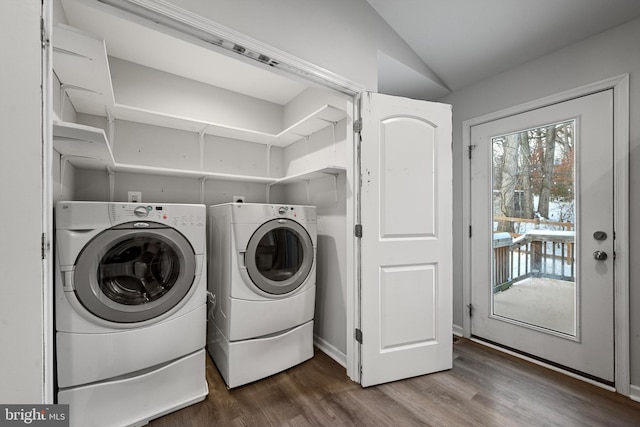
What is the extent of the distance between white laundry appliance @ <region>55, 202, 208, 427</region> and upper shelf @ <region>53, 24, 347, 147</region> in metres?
0.67

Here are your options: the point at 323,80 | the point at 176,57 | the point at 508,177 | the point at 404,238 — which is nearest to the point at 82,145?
the point at 176,57

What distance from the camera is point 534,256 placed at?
208cm

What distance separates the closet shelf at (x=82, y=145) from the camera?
1.11 m

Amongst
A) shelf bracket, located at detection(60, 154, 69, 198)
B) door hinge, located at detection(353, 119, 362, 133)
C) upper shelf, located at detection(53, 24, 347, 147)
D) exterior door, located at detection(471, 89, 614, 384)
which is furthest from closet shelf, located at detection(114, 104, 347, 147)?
exterior door, located at detection(471, 89, 614, 384)

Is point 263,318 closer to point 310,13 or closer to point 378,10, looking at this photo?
point 310,13

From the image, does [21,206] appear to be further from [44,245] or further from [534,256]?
[534,256]

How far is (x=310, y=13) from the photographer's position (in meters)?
1.58

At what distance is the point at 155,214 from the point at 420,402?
187 centimetres

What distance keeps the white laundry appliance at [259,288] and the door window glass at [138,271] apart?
1.15ft

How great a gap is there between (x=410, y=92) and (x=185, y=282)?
2506 mm

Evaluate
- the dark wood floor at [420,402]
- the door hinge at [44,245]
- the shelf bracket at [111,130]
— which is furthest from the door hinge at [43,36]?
the dark wood floor at [420,402]

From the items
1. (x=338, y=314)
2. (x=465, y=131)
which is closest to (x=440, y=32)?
(x=465, y=131)

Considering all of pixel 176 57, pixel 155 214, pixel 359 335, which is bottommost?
pixel 359 335

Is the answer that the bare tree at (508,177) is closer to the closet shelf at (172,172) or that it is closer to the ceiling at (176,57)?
the ceiling at (176,57)
